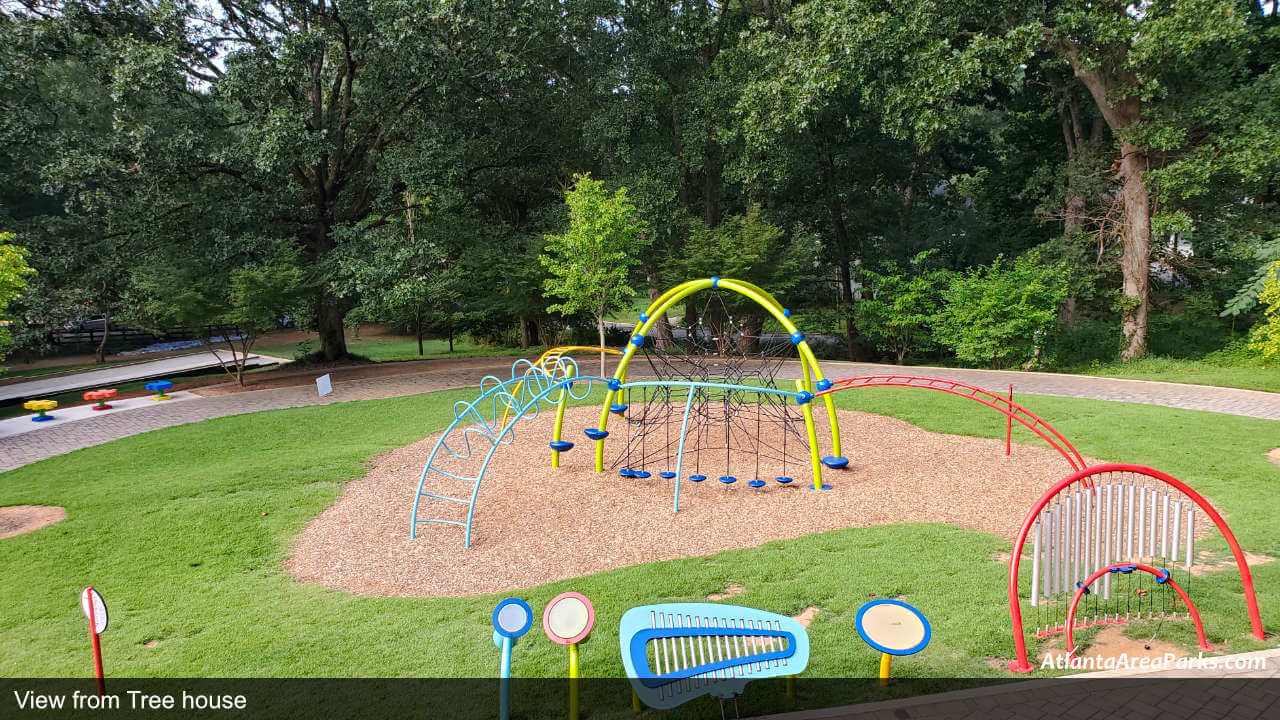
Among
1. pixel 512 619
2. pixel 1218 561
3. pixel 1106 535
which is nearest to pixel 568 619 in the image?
pixel 512 619

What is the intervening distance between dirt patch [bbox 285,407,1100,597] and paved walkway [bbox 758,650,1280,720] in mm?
2828

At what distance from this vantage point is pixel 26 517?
8.75m

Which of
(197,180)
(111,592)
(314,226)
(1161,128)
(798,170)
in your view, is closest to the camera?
(111,592)

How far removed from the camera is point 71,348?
29094mm

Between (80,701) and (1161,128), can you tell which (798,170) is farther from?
(80,701)

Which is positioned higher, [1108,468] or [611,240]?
[611,240]

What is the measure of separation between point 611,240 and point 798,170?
9.30 meters

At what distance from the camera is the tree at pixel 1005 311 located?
722 inches

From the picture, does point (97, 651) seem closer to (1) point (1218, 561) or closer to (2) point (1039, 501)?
(2) point (1039, 501)

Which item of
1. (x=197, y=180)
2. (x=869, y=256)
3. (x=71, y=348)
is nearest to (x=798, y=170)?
(x=869, y=256)

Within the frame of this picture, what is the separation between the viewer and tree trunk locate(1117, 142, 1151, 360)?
17641 mm

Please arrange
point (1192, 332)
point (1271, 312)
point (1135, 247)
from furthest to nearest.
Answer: point (1192, 332), point (1135, 247), point (1271, 312)

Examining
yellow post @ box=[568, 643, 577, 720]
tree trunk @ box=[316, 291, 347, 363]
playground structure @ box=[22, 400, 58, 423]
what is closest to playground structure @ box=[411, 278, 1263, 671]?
yellow post @ box=[568, 643, 577, 720]

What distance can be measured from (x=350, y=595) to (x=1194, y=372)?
1879 cm
